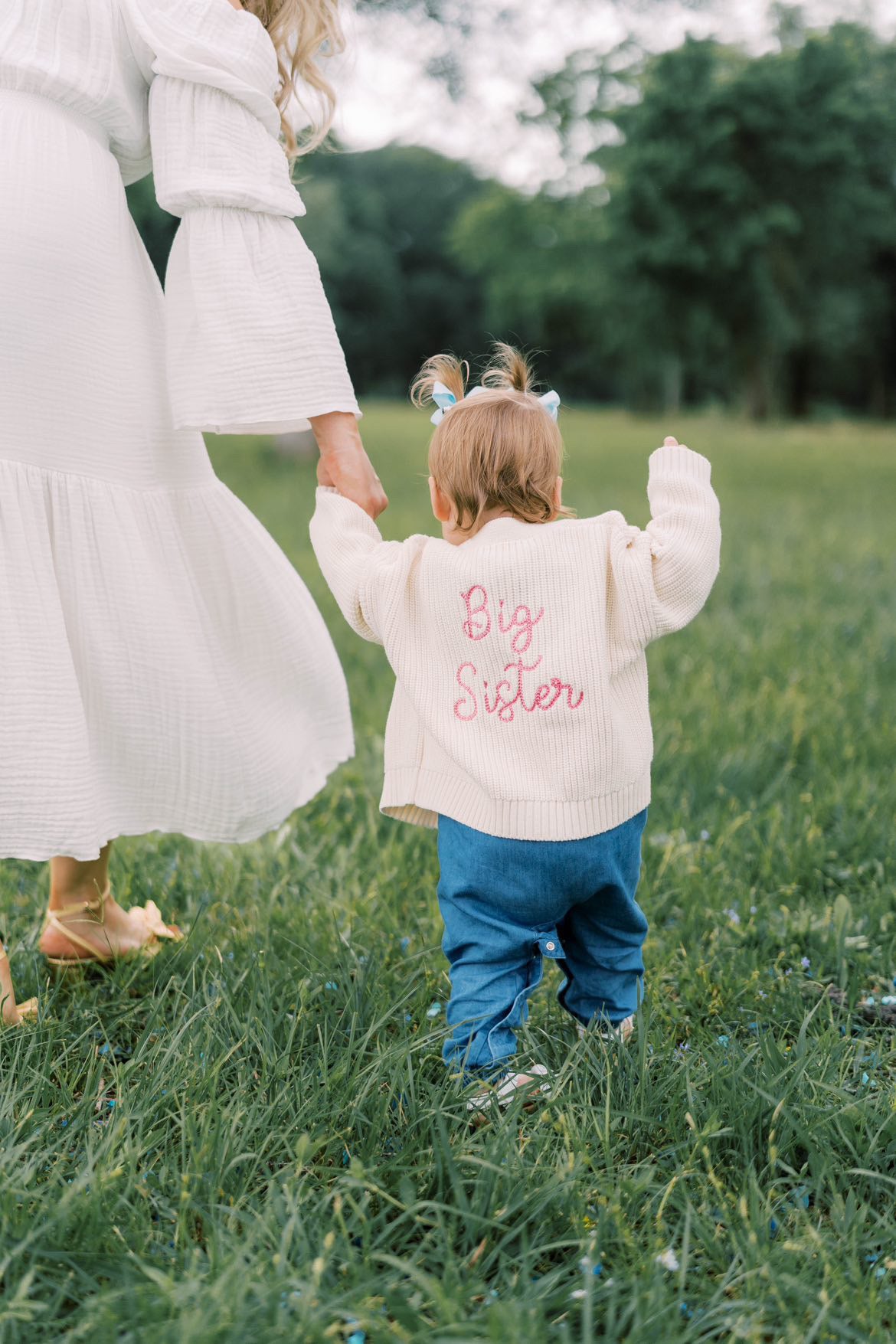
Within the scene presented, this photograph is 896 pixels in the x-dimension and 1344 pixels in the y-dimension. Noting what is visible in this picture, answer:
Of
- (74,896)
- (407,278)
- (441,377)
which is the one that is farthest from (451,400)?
(407,278)

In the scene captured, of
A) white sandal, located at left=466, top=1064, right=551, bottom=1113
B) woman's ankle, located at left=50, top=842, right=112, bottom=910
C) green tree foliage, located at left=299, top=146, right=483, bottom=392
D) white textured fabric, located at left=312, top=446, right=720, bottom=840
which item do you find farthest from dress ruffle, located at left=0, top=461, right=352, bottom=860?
green tree foliage, located at left=299, top=146, right=483, bottom=392

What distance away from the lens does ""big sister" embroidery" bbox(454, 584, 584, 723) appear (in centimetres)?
179

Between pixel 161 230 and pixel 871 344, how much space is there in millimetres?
33241

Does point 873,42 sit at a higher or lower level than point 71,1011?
higher

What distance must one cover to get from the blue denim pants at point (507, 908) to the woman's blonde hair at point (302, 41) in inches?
52.5

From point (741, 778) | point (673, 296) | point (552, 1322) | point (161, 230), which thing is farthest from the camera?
point (673, 296)

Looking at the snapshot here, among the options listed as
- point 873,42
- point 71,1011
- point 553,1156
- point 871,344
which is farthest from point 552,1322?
point 871,344

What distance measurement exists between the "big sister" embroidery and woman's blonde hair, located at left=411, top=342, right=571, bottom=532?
155 mm

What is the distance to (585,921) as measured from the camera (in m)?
2.02

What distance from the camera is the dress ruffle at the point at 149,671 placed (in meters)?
1.91

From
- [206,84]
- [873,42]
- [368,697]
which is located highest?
[873,42]

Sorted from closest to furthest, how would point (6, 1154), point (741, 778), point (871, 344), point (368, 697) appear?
point (6, 1154), point (741, 778), point (368, 697), point (871, 344)

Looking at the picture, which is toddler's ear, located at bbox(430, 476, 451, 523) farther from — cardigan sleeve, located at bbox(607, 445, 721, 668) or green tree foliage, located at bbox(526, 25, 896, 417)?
green tree foliage, located at bbox(526, 25, 896, 417)

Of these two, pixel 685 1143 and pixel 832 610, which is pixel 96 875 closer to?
pixel 685 1143
